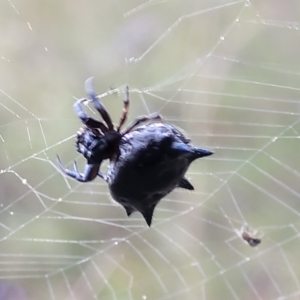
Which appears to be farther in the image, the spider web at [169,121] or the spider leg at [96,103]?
the spider web at [169,121]

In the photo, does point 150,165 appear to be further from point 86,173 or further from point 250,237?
point 250,237

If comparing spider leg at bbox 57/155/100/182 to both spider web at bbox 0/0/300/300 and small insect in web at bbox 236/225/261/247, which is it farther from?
small insect in web at bbox 236/225/261/247

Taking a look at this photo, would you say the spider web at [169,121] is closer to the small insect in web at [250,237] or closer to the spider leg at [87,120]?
the small insect in web at [250,237]

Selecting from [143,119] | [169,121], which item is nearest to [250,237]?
[169,121]

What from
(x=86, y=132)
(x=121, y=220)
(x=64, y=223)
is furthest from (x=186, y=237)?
(x=86, y=132)

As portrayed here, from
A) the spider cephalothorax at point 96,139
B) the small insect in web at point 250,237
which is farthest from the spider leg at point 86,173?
the small insect in web at point 250,237

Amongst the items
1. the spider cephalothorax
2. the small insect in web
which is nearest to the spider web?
the small insect in web
